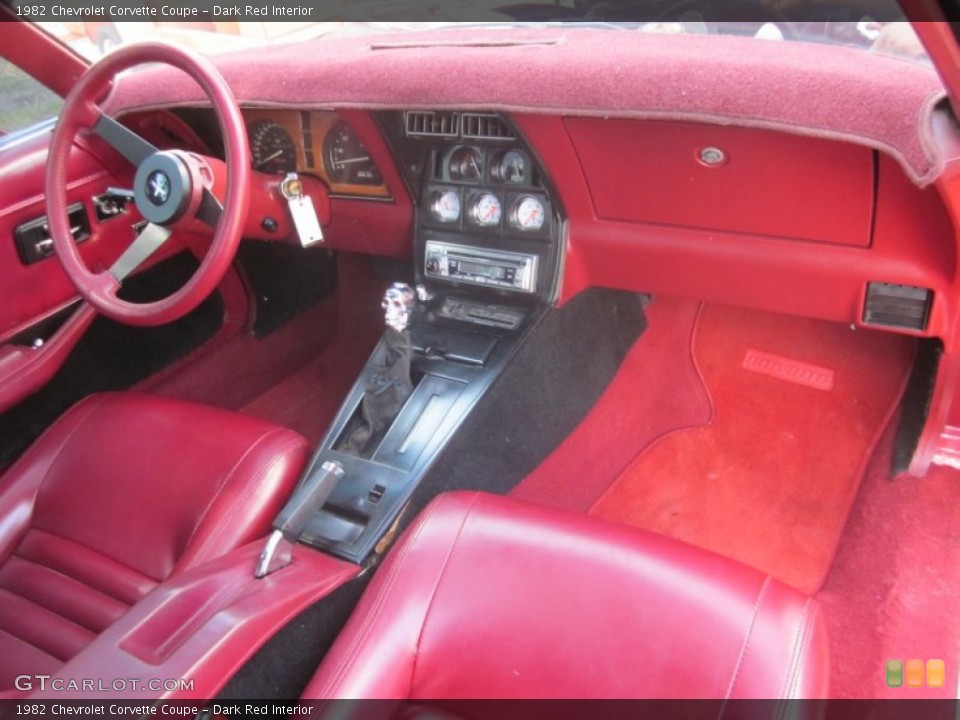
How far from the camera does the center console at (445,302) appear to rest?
1521 mm

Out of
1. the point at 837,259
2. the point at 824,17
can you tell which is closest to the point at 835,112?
the point at 837,259

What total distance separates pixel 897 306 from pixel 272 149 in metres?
1.45

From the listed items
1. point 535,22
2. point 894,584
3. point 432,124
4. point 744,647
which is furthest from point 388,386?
point 894,584

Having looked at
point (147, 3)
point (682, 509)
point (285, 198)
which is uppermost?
point (147, 3)

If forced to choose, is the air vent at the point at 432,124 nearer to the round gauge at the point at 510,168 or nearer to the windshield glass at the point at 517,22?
the round gauge at the point at 510,168

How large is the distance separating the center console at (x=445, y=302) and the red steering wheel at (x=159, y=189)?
15.6 inches

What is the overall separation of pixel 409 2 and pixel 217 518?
146 cm

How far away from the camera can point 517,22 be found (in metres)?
2.00

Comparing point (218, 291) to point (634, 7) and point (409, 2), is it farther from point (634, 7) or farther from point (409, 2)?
point (634, 7)

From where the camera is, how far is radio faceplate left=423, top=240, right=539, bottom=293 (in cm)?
175

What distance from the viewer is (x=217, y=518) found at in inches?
55.9

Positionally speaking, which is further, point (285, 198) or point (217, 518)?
point (285, 198)

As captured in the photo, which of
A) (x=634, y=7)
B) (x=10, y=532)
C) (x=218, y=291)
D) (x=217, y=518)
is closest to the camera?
(x=217, y=518)

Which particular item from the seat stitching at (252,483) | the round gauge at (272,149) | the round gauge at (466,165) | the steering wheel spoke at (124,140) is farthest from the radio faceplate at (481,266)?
the steering wheel spoke at (124,140)
